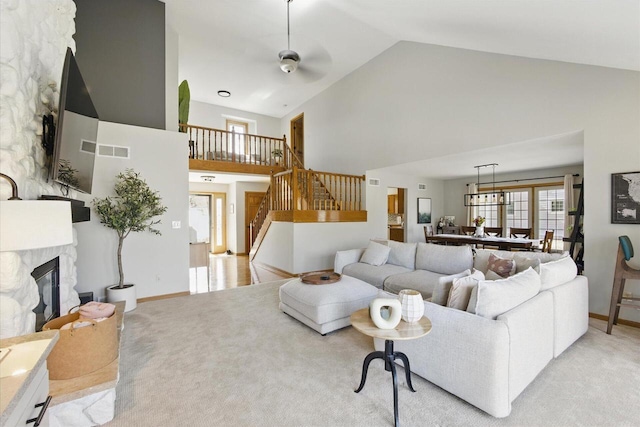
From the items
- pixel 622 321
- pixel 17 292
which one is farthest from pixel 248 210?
pixel 622 321

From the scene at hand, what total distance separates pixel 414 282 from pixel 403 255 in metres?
0.88

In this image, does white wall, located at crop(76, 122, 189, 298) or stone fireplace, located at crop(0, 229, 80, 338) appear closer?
stone fireplace, located at crop(0, 229, 80, 338)

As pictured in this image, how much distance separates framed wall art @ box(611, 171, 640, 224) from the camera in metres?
3.21

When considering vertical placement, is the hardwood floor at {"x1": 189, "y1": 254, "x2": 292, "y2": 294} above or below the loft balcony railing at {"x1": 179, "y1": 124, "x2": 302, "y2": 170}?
below

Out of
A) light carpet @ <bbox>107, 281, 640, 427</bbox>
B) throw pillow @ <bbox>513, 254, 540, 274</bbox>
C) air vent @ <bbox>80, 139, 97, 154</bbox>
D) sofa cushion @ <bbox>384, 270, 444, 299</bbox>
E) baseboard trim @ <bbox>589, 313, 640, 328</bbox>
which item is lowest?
light carpet @ <bbox>107, 281, 640, 427</bbox>

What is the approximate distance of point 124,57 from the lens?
4461 millimetres

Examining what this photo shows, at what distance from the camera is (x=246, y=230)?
9.28 meters

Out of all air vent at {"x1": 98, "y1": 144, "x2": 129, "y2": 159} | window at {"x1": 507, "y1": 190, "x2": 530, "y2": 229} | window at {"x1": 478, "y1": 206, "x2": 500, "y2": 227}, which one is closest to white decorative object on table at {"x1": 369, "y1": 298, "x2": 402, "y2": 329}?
air vent at {"x1": 98, "y1": 144, "x2": 129, "y2": 159}

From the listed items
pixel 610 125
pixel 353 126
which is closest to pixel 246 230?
pixel 353 126

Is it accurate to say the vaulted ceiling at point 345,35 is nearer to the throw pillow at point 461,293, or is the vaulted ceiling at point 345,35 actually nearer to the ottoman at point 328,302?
the throw pillow at point 461,293

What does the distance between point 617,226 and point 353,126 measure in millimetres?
5268

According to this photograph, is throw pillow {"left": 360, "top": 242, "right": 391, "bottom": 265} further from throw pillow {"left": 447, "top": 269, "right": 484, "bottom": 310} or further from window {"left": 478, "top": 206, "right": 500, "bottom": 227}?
window {"left": 478, "top": 206, "right": 500, "bottom": 227}

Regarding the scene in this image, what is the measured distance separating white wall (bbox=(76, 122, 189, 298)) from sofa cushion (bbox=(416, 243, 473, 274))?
3689 millimetres

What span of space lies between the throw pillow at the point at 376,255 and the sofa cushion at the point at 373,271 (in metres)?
0.08
